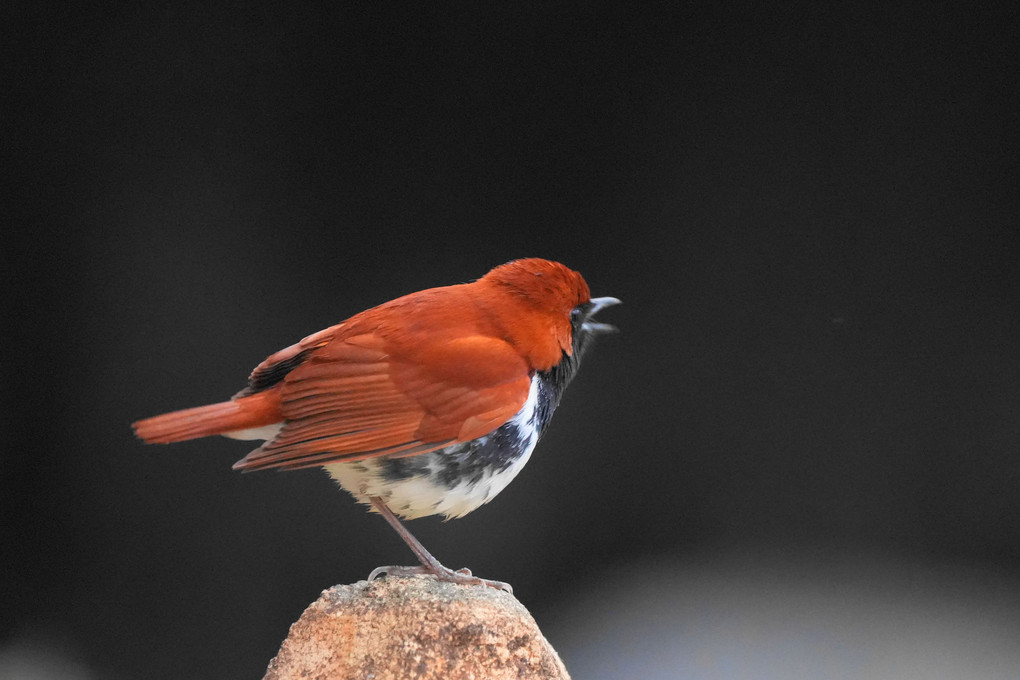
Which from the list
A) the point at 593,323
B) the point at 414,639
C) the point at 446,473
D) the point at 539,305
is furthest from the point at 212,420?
the point at 593,323

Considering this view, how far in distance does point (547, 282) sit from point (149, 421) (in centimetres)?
98

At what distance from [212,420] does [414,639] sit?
0.70 meters

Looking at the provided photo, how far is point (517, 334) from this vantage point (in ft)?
8.77

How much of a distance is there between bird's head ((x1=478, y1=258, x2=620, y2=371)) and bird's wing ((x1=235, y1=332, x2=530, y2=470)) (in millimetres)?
54

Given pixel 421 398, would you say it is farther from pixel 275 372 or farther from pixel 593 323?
pixel 593 323

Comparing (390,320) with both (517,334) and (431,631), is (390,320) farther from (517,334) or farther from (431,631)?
(431,631)

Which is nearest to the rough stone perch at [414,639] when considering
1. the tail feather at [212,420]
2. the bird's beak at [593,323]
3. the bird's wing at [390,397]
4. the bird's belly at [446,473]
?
the bird's belly at [446,473]

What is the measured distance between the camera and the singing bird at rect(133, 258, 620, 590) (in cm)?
245

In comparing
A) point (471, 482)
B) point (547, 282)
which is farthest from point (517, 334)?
point (471, 482)

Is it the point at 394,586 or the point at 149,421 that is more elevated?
the point at 149,421

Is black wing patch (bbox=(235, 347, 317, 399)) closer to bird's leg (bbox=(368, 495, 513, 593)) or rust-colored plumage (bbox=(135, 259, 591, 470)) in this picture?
rust-colored plumage (bbox=(135, 259, 591, 470))

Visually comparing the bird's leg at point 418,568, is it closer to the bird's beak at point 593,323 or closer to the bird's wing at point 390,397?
the bird's wing at point 390,397

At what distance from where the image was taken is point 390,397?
8.25ft

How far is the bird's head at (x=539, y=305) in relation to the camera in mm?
2682
